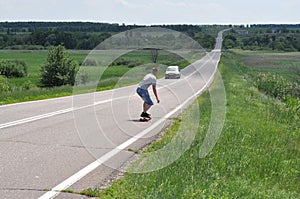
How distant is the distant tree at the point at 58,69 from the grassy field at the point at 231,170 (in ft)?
126

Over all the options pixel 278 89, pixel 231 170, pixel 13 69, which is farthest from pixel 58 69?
pixel 231 170

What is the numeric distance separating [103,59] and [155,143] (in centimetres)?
755

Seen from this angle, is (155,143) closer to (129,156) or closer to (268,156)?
(129,156)

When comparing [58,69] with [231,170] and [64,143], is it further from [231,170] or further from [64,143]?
[231,170]

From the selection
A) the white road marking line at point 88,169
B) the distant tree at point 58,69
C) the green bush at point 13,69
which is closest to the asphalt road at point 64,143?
the white road marking line at point 88,169

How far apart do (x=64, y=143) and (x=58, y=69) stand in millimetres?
43439

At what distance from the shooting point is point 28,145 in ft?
30.9

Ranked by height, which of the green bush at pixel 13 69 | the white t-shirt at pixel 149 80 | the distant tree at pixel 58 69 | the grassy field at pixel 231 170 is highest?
the white t-shirt at pixel 149 80

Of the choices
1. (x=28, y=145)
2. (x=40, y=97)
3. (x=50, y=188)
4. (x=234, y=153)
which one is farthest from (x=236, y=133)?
(x=40, y=97)

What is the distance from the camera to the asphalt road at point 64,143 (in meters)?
6.86

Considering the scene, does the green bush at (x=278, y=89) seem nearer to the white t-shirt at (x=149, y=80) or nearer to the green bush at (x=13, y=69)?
the white t-shirt at (x=149, y=80)

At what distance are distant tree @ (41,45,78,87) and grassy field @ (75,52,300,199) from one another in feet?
126

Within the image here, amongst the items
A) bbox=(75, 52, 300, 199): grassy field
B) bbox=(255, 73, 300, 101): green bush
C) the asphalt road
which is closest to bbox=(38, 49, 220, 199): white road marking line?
the asphalt road

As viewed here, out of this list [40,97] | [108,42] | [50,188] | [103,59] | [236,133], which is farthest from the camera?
[40,97]
